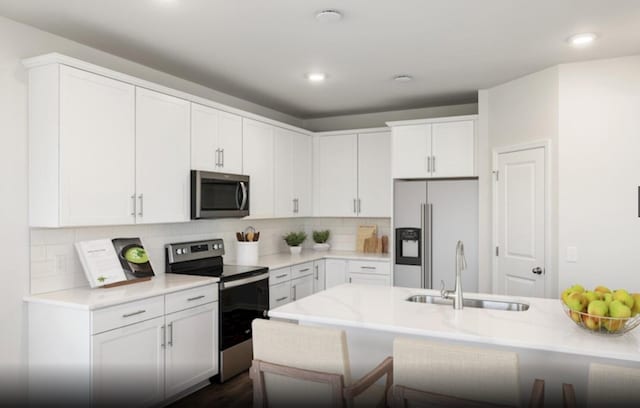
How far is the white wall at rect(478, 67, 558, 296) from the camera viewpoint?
3.85 metres

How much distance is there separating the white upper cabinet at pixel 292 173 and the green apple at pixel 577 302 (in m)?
3.33

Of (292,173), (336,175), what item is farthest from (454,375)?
(336,175)

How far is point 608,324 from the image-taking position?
1903mm

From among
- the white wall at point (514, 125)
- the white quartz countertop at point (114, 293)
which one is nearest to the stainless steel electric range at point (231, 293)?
the white quartz countertop at point (114, 293)

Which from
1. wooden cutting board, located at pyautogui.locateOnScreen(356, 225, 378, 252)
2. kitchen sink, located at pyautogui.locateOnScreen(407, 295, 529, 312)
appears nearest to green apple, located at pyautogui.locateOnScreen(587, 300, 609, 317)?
kitchen sink, located at pyautogui.locateOnScreen(407, 295, 529, 312)

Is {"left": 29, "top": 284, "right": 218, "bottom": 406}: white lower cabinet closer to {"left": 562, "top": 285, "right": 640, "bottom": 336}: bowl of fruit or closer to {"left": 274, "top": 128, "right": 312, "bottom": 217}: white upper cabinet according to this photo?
{"left": 274, "top": 128, "right": 312, "bottom": 217}: white upper cabinet

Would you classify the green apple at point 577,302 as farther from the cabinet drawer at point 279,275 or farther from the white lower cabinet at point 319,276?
the white lower cabinet at point 319,276

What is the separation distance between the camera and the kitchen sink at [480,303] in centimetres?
259

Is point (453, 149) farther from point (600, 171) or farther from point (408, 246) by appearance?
point (600, 171)

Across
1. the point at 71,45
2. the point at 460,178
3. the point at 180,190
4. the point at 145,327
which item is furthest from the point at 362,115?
the point at 145,327

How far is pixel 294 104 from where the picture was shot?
17.4 ft

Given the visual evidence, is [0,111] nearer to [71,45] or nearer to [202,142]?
[71,45]

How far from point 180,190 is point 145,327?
111 cm

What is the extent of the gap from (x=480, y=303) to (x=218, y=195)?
227cm
